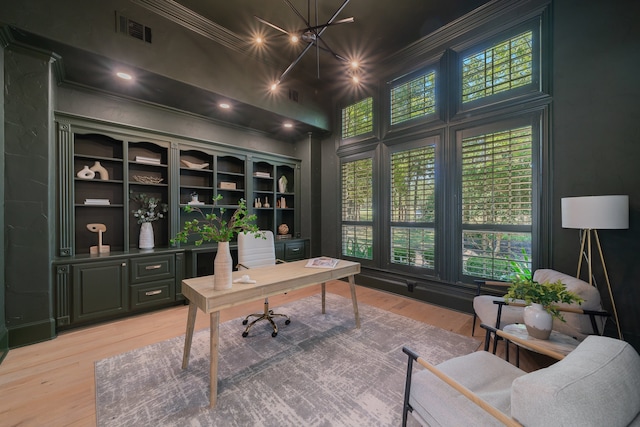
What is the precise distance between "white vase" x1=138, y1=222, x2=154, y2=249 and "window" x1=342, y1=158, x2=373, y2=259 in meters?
3.04

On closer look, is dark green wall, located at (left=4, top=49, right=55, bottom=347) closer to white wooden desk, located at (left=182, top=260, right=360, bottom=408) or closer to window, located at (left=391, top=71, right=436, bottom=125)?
white wooden desk, located at (left=182, top=260, right=360, bottom=408)

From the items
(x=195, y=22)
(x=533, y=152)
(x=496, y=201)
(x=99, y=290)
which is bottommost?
(x=99, y=290)

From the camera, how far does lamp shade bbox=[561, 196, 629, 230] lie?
1999 millimetres

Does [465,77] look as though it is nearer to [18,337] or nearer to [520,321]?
[520,321]

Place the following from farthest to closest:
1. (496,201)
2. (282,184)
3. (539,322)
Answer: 1. (282,184)
2. (496,201)
3. (539,322)

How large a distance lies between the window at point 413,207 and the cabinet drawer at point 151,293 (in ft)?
10.5

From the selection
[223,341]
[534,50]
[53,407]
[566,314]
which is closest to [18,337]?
[53,407]

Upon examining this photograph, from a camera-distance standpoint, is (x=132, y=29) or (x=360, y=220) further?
(x=360, y=220)

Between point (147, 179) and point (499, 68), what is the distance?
189 inches

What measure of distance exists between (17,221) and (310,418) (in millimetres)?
3130

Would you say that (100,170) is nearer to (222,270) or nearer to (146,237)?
(146,237)

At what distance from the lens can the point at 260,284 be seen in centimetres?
197

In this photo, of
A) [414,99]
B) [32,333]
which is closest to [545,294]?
[414,99]

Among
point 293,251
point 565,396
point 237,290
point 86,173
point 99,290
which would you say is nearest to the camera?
point 565,396
